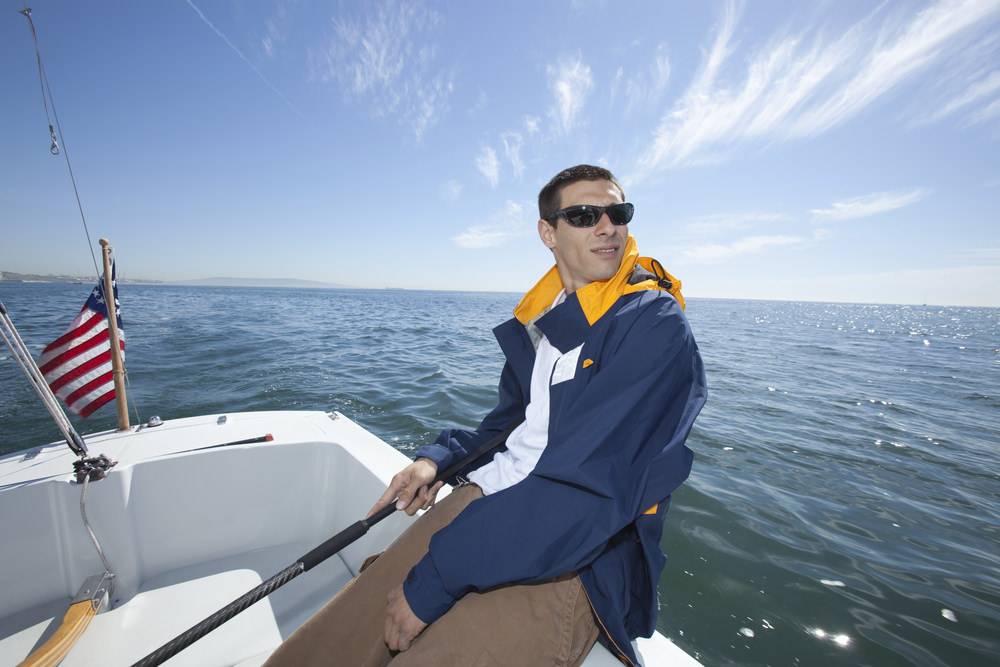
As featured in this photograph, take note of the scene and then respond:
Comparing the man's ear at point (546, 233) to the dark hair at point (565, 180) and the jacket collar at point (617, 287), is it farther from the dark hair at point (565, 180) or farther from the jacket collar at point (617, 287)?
the jacket collar at point (617, 287)

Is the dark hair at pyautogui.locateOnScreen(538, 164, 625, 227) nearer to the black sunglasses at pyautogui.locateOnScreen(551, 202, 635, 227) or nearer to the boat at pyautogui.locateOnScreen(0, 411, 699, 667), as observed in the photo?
the black sunglasses at pyautogui.locateOnScreen(551, 202, 635, 227)

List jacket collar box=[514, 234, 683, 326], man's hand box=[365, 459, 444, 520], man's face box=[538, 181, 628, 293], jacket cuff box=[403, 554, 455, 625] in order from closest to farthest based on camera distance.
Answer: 1. jacket cuff box=[403, 554, 455, 625]
2. jacket collar box=[514, 234, 683, 326]
3. man's face box=[538, 181, 628, 293]
4. man's hand box=[365, 459, 444, 520]

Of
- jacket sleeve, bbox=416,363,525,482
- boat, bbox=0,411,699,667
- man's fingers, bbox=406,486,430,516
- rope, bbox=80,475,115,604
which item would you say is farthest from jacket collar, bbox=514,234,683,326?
rope, bbox=80,475,115,604

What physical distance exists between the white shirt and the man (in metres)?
0.01

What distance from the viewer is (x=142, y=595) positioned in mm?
2357

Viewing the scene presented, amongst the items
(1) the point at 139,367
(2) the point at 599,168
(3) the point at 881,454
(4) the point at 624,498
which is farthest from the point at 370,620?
(1) the point at 139,367

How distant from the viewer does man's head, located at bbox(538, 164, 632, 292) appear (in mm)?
1715

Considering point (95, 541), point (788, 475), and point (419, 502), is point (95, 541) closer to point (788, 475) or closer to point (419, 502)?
point (419, 502)

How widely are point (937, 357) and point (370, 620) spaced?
23961mm

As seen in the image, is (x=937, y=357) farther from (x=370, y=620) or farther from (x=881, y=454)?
(x=370, y=620)

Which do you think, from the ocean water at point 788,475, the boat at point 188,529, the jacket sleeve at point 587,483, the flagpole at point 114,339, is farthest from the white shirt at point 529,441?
the flagpole at point 114,339

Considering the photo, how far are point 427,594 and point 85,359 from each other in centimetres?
342

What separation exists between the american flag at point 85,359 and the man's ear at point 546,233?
123 inches

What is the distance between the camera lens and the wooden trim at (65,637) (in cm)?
174
